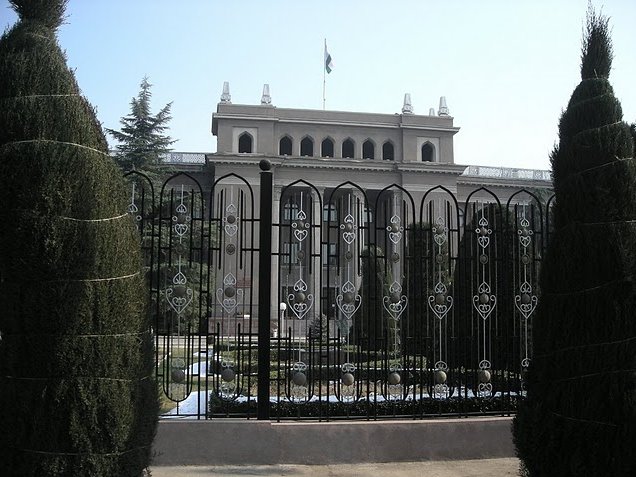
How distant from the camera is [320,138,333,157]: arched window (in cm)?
4584

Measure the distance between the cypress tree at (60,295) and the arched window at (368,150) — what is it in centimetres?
4326

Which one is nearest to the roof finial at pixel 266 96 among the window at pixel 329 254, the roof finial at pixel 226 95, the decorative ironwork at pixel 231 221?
the roof finial at pixel 226 95

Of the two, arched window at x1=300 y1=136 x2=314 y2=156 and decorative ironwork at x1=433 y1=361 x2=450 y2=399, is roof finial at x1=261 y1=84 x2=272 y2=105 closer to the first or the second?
arched window at x1=300 y1=136 x2=314 y2=156

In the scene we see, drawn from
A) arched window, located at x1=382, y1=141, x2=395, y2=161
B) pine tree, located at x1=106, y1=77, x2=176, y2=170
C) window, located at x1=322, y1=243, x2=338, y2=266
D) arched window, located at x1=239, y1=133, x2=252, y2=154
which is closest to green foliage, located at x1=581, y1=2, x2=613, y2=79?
window, located at x1=322, y1=243, x2=338, y2=266

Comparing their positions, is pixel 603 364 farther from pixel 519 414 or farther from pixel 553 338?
pixel 519 414

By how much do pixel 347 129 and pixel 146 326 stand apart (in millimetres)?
42768

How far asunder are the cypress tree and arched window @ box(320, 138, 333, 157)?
42.6m

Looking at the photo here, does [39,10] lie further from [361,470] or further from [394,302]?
[361,470]

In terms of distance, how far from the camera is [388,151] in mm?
46938

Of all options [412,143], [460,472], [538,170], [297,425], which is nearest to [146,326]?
[297,425]

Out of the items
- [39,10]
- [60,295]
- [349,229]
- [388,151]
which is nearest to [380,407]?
[349,229]

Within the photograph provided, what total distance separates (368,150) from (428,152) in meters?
4.98

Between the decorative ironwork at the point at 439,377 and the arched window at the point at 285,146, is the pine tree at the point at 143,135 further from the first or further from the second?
the decorative ironwork at the point at 439,377

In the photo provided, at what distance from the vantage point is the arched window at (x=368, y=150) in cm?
4638
